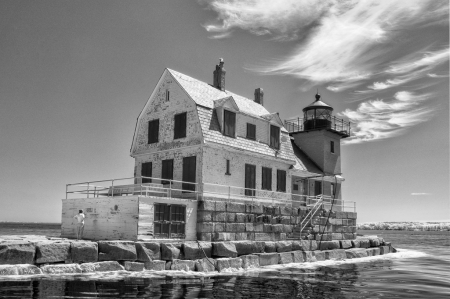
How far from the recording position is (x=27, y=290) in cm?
1364

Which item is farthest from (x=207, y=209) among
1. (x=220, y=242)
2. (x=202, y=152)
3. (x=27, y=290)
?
(x=27, y=290)

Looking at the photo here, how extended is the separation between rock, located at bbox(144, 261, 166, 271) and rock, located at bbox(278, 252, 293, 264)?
24.7ft

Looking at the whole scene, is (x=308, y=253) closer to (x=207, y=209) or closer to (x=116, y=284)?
(x=207, y=209)

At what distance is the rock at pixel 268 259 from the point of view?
75.8 ft

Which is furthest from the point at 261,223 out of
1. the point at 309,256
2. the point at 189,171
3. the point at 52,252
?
the point at 52,252

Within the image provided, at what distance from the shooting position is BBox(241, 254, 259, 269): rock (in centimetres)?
2219

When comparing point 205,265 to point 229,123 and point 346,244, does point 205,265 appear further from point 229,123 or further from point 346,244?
point 346,244

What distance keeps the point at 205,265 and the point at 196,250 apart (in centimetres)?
81

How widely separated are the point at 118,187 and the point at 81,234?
3.00 m

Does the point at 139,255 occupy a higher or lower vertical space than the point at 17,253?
lower

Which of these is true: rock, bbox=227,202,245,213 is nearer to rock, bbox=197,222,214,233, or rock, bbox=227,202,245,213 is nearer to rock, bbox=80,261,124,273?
rock, bbox=197,222,214,233

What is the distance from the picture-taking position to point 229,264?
21328 mm

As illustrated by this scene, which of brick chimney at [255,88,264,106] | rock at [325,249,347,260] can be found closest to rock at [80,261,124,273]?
rock at [325,249,347,260]

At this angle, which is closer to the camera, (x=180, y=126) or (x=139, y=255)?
(x=139, y=255)
